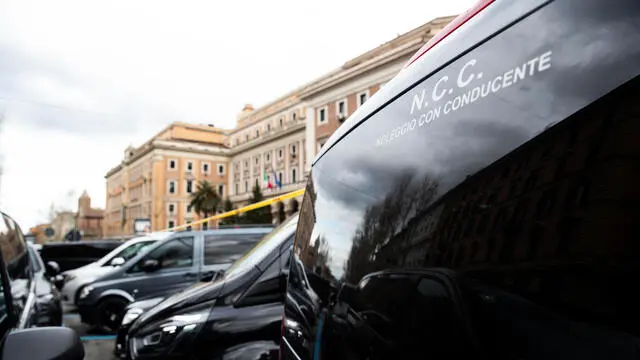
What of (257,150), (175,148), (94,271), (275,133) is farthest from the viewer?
(175,148)

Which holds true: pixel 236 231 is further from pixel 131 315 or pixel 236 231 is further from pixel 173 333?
pixel 173 333

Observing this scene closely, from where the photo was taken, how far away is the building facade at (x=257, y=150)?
44922 millimetres

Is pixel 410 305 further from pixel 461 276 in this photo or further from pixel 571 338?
pixel 571 338

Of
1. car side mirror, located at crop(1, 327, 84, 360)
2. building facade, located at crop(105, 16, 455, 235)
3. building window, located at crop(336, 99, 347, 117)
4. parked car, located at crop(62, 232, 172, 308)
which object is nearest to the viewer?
car side mirror, located at crop(1, 327, 84, 360)

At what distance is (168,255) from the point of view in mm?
8055

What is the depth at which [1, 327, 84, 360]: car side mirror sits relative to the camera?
65.9 inches

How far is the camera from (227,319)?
304 centimetres

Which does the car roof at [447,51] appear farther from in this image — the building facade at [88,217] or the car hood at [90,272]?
the building facade at [88,217]

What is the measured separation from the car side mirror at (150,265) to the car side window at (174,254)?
57mm

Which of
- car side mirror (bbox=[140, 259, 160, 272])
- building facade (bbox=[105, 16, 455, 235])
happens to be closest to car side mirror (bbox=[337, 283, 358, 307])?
car side mirror (bbox=[140, 259, 160, 272])

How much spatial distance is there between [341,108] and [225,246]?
3998 cm

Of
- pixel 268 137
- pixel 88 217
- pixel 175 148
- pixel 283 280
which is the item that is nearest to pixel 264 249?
pixel 283 280

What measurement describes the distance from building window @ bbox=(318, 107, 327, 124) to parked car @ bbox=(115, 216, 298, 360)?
4616 centimetres

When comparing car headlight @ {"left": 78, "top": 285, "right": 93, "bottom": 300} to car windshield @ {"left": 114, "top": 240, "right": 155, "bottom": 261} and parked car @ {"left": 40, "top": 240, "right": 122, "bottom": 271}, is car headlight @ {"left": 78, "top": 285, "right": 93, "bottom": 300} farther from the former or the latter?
parked car @ {"left": 40, "top": 240, "right": 122, "bottom": 271}
